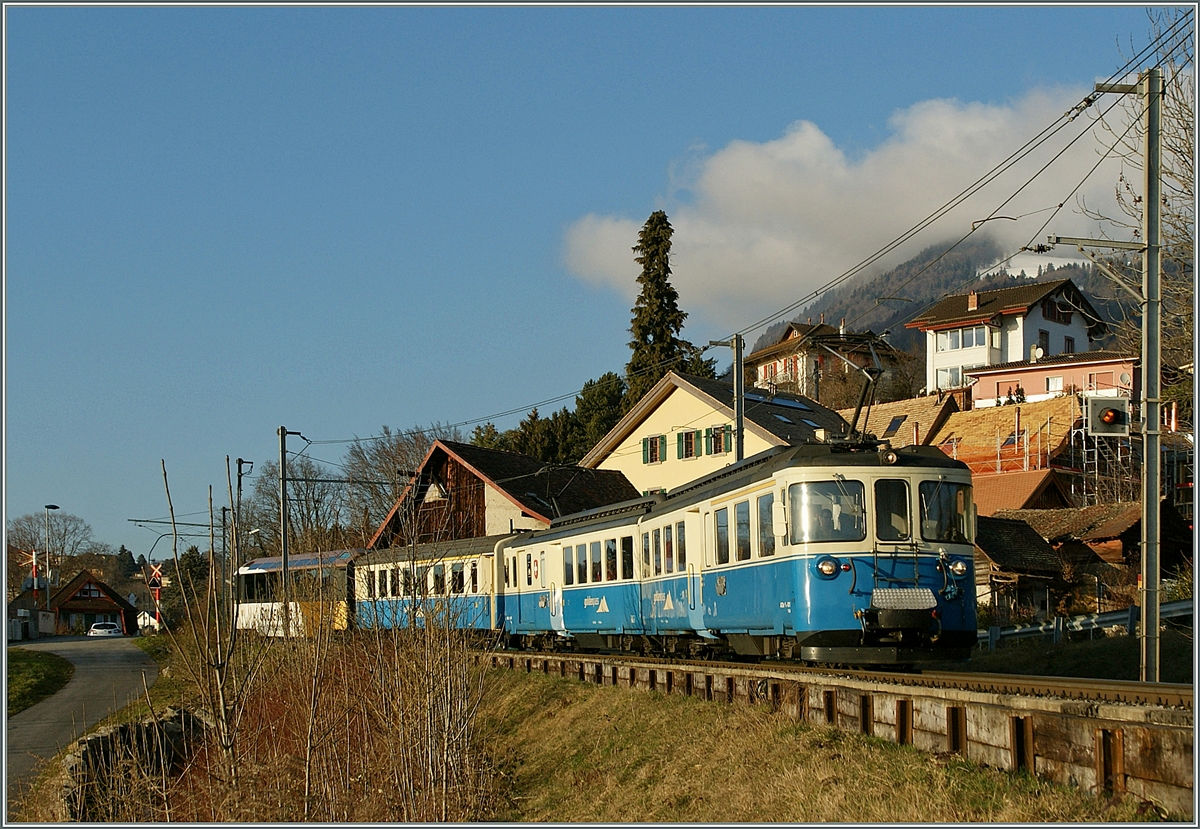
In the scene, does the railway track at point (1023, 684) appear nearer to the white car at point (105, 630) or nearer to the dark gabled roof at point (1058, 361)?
the dark gabled roof at point (1058, 361)

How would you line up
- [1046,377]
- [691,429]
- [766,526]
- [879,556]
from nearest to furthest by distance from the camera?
[879,556] → [766,526] → [691,429] → [1046,377]

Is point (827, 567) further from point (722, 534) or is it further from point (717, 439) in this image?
point (717, 439)

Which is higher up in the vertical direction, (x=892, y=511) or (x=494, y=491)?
(x=892, y=511)

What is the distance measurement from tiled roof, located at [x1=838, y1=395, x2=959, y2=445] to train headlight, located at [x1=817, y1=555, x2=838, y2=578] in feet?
125

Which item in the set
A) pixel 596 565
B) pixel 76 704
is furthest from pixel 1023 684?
pixel 76 704

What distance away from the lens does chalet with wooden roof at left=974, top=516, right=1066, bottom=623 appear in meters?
27.8

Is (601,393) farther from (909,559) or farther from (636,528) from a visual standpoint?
(909,559)

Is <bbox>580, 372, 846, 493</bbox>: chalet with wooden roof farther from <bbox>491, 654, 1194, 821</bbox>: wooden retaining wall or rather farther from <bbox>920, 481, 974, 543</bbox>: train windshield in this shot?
<bbox>491, 654, 1194, 821</bbox>: wooden retaining wall

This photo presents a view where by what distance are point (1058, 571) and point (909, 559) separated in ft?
55.3

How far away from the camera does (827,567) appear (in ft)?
43.8

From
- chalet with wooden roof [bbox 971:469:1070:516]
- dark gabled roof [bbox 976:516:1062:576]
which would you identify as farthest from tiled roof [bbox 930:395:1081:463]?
dark gabled roof [bbox 976:516:1062:576]

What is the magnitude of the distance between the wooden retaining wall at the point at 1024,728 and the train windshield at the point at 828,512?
1597 mm

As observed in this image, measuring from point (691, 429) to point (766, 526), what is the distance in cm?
2814

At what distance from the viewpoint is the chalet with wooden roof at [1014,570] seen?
91.0ft
